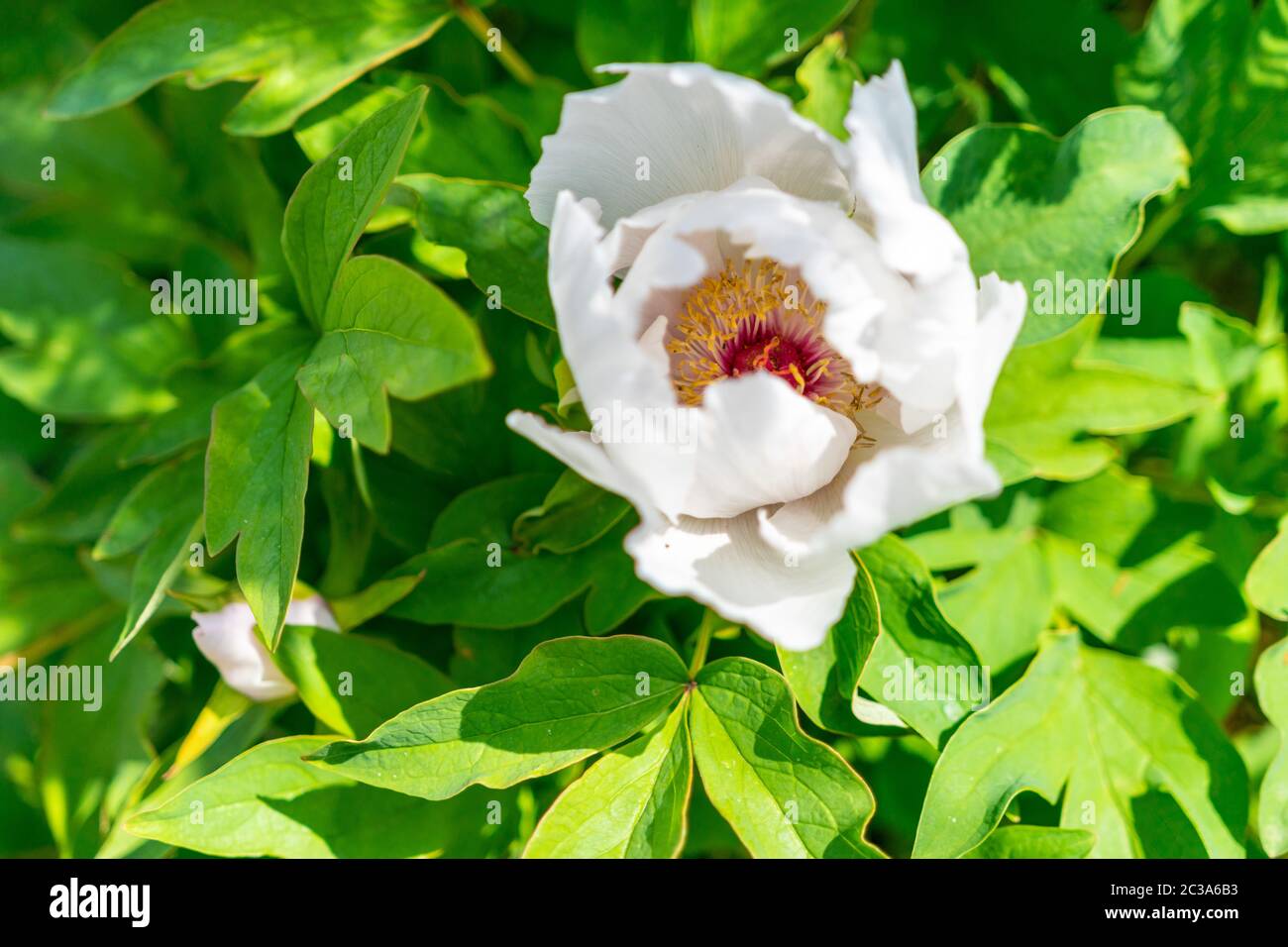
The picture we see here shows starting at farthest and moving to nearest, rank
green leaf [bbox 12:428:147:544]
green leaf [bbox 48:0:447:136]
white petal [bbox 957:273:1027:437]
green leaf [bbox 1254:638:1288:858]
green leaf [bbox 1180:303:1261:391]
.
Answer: green leaf [bbox 12:428:147:544] → green leaf [bbox 1180:303:1261:391] → green leaf [bbox 48:0:447:136] → green leaf [bbox 1254:638:1288:858] → white petal [bbox 957:273:1027:437]

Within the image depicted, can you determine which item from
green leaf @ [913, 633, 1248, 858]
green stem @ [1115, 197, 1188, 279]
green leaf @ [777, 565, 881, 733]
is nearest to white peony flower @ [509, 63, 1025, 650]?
green leaf @ [777, 565, 881, 733]

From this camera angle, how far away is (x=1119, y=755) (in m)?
1.21

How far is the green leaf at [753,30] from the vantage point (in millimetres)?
1197

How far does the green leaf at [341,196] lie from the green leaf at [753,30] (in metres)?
0.40

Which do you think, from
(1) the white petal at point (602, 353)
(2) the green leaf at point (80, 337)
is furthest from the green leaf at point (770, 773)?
(2) the green leaf at point (80, 337)

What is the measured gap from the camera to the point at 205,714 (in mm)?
1192

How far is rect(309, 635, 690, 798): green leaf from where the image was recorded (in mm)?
973

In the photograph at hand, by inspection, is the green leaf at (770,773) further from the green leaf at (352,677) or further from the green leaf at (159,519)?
the green leaf at (159,519)

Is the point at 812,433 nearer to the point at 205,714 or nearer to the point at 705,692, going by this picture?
the point at 705,692

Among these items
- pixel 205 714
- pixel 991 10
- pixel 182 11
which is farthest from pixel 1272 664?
pixel 182 11

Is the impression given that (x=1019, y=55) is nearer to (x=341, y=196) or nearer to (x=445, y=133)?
(x=445, y=133)

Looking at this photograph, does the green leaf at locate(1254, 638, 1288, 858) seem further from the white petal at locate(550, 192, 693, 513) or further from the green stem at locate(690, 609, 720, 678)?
the white petal at locate(550, 192, 693, 513)

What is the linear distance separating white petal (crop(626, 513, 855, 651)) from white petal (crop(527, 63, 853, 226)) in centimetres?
32

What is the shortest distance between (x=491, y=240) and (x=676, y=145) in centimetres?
20
